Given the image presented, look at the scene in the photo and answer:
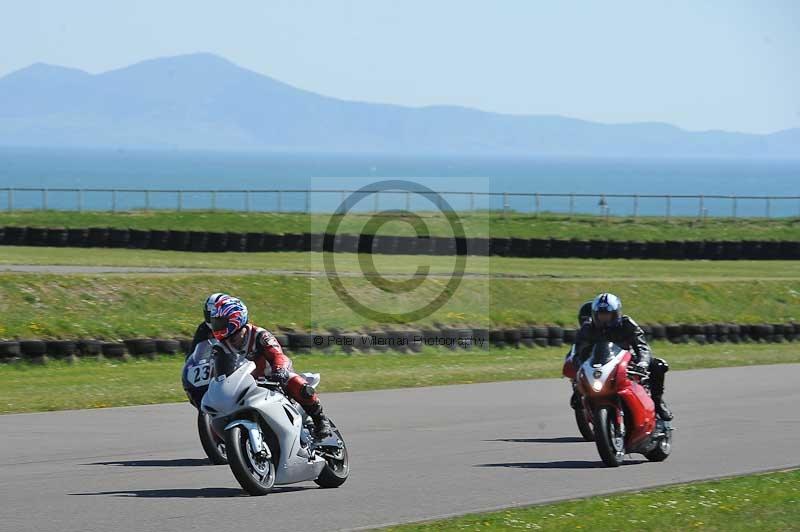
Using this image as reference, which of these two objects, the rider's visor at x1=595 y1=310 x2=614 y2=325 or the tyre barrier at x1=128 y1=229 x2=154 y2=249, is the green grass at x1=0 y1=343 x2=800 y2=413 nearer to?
the rider's visor at x1=595 y1=310 x2=614 y2=325

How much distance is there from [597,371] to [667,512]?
258 cm

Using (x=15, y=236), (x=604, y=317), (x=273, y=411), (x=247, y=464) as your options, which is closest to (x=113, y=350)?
(x=604, y=317)

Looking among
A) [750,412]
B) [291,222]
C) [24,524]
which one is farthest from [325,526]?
[291,222]

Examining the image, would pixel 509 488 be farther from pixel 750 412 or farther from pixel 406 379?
pixel 406 379

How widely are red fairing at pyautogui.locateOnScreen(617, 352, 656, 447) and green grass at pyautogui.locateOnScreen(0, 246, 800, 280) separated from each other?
20426 millimetres

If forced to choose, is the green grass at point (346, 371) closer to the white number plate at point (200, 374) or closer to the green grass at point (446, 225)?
the white number plate at point (200, 374)

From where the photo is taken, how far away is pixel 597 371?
1197 centimetres

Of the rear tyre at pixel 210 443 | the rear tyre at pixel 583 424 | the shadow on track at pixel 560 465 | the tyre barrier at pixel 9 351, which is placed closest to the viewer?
the rear tyre at pixel 210 443

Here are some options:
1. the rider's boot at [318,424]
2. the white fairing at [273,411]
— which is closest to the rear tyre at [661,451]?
the rider's boot at [318,424]

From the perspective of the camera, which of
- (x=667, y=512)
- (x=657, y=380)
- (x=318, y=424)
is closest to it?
(x=667, y=512)

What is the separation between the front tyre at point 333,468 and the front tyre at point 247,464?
50 cm

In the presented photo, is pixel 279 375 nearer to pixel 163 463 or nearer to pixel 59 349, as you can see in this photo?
pixel 163 463

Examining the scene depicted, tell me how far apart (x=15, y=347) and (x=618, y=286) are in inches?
582

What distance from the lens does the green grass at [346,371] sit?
53.1 ft
